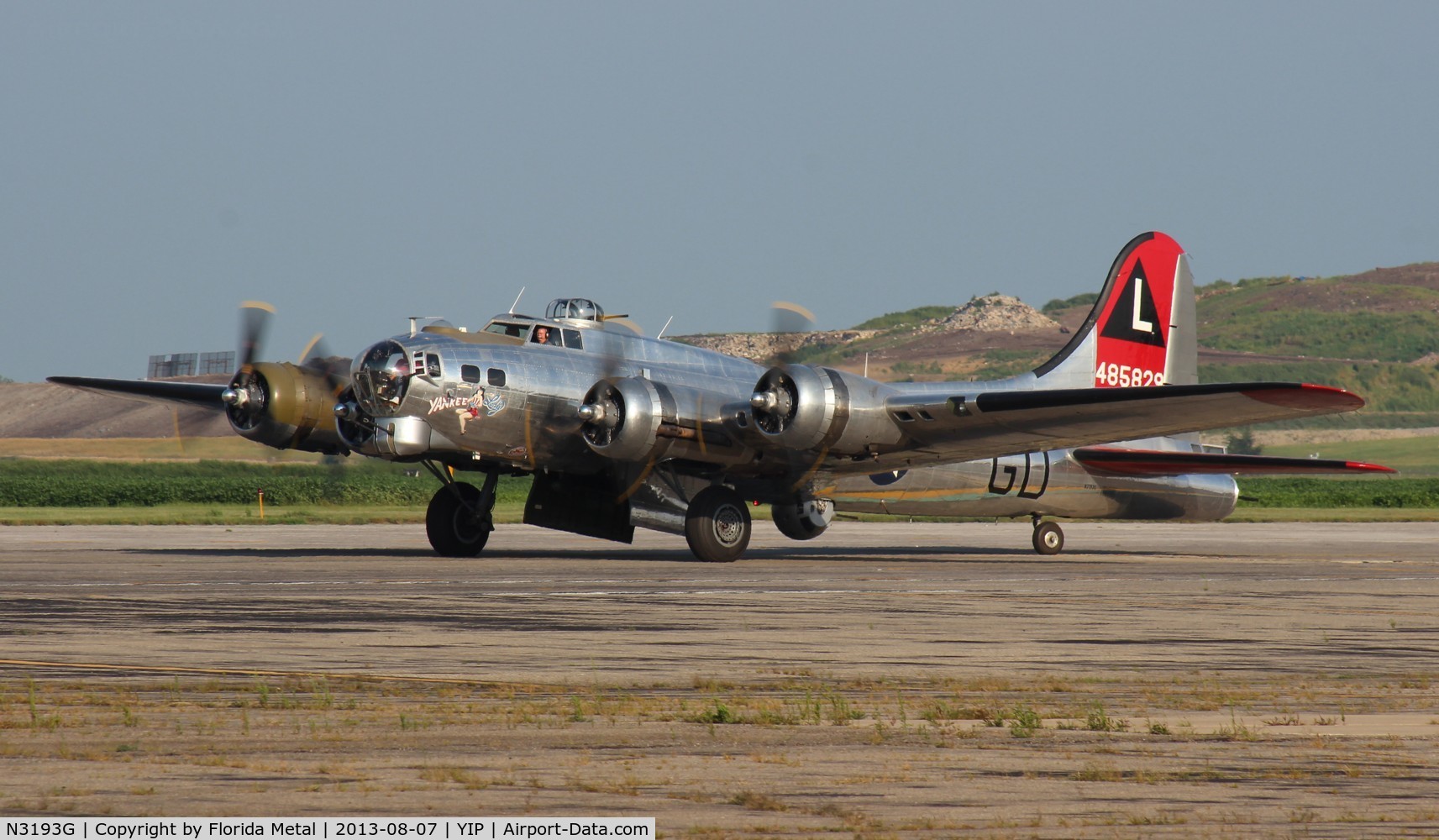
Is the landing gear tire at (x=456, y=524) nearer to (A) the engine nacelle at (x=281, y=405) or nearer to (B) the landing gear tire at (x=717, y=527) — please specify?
(A) the engine nacelle at (x=281, y=405)

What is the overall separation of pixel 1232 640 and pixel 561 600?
759 centimetres

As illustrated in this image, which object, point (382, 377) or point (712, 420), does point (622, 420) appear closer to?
point (712, 420)

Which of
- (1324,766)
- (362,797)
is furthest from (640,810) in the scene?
(1324,766)

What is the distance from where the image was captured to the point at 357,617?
15.8m

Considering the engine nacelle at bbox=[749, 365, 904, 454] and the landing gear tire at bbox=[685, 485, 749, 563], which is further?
the landing gear tire at bbox=[685, 485, 749, 563]

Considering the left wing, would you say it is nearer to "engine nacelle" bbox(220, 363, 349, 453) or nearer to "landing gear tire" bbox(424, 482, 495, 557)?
"landing gear tire" bbox(424, 482, 495, 557)

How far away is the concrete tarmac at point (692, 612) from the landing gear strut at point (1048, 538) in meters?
1.19

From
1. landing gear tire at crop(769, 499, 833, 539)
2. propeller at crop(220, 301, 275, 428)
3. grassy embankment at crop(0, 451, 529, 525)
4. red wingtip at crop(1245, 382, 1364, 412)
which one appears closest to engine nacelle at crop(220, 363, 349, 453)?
propeller at crop(220, 301, 275, 428)

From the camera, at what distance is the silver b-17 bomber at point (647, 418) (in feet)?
82.6

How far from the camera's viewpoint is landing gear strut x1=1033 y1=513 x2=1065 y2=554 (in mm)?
33656

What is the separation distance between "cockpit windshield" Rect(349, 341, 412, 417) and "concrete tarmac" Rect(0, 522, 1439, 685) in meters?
2.61

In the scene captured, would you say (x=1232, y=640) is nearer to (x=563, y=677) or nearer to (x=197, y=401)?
(x=563, y=677)

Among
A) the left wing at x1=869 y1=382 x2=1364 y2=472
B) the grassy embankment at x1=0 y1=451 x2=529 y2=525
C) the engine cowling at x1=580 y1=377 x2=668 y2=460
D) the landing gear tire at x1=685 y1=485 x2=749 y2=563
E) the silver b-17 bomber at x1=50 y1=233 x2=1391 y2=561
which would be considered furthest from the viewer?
the grassy embankment at x1=0 y1=451 x2=529 y2=525

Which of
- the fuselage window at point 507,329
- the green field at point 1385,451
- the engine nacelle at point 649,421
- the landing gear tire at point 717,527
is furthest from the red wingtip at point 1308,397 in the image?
the green field at point 1385,451
